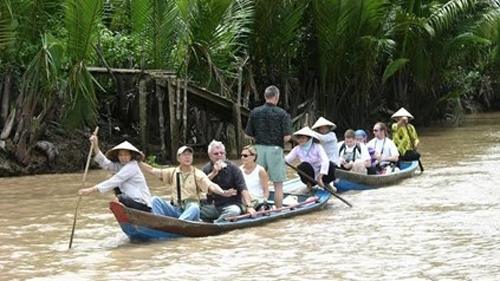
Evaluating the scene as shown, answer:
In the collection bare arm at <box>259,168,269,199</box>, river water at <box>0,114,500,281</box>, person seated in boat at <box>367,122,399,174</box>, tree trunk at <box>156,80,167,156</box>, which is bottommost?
river water at <box>0,114,500,281</box>

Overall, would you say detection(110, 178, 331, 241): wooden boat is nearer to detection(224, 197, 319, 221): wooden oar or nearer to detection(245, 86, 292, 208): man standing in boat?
detection(224, 197, 319, 221): wooden oar

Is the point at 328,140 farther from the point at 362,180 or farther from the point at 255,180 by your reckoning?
the point at 255,180

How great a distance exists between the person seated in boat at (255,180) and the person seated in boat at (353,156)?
3.13 m

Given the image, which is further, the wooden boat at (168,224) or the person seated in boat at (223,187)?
the person seated in boat at (223,187)

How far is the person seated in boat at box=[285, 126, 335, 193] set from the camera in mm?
11383

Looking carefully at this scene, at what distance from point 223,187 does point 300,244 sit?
1185 millimetres

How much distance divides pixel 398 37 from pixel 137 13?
1049cm

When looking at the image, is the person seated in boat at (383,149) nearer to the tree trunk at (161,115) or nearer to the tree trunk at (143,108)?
the tree trunk at (161,115)

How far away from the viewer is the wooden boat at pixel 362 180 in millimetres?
12625

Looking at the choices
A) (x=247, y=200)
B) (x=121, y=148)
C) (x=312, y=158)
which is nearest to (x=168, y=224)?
(x=121, y=148)

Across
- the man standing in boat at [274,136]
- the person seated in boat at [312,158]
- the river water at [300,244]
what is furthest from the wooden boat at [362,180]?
the man standing in boat at [274,136]

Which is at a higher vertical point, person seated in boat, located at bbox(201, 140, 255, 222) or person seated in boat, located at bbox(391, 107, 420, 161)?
person seated in boat, located at bbox(391, 107, 420, 161)

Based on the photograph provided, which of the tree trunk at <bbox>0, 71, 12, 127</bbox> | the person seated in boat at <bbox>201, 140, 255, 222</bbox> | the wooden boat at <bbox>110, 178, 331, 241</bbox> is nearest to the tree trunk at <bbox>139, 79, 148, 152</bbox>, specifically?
the tree trunk at <bbox>0, 71, 12, 127</bbox>

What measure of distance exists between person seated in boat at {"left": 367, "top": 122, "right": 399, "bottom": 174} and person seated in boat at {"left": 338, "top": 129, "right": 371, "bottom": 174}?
0.71 meters
